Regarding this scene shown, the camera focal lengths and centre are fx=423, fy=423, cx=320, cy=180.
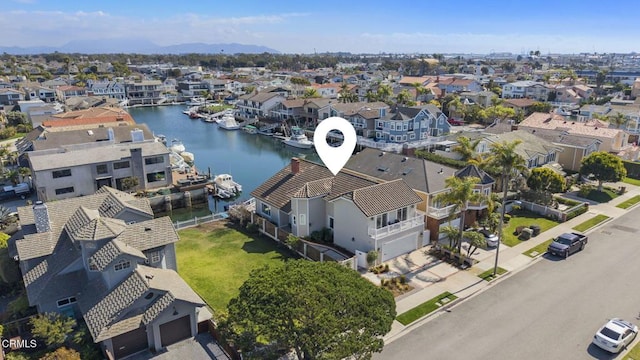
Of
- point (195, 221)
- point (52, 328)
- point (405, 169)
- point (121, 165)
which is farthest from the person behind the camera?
point (121, 165)

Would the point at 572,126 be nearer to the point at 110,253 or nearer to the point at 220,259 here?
the point at 220,259

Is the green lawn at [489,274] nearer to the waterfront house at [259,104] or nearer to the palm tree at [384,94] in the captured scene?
the waterfront house at [259,104]

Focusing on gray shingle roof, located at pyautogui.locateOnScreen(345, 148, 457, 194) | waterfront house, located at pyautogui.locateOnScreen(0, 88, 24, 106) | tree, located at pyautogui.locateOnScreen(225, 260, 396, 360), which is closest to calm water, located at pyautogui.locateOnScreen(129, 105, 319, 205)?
gray shingle roof, located at pyautogui.locateOnScreen(345, 148, 457, 194)

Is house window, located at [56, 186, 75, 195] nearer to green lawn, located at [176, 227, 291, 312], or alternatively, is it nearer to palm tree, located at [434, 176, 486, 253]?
green lawn, located at [176, 227, 291, 312]

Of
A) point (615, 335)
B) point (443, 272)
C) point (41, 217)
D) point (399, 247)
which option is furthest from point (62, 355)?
point (615, 335)

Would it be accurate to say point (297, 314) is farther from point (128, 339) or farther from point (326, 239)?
point (326, 239)

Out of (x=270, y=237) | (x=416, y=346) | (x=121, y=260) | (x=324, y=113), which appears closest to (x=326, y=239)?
(x=270, y=237)
